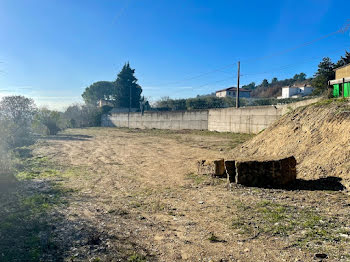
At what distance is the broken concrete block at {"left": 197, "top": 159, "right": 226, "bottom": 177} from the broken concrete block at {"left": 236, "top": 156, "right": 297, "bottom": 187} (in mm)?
1087

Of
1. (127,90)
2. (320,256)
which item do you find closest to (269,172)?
(320,256)

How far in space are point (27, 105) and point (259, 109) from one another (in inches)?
664

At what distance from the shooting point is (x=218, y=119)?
747 inches

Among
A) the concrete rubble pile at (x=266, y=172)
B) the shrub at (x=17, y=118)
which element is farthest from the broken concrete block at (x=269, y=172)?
the shrub at (x=17, y=118)

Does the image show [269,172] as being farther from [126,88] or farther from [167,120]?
[126,88]

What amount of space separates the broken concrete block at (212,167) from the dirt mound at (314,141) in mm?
713

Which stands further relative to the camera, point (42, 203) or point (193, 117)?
point (193, 117)

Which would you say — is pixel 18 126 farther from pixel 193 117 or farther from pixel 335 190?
pixel 335 190

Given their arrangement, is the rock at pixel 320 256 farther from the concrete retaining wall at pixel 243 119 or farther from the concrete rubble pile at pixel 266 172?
the concrete retaining wall at pixel 243 119

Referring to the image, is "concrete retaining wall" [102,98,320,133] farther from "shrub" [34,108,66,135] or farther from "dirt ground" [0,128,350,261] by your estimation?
"shrub" [34,108,66,135]

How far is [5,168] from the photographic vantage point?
20.3ft

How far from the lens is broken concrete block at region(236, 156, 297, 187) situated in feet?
15.7

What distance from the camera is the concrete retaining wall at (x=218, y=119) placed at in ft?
47.9

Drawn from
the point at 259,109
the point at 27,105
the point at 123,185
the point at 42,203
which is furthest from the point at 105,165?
the point at 27,105
